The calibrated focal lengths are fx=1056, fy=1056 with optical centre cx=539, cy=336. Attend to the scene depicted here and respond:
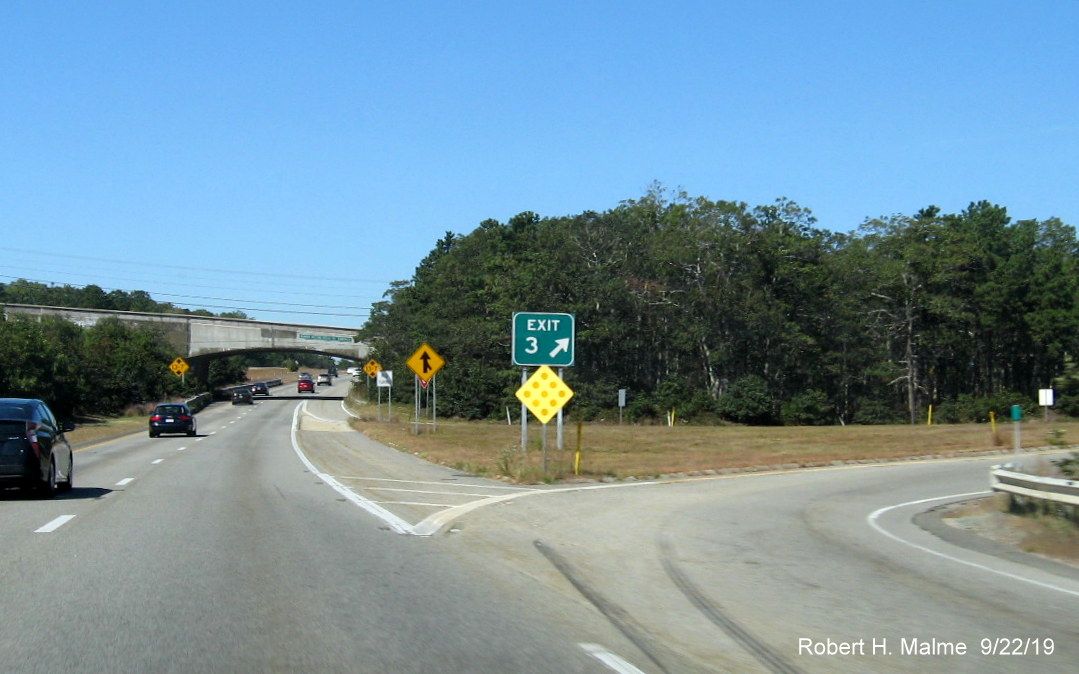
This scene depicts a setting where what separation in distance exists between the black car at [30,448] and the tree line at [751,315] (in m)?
49.5

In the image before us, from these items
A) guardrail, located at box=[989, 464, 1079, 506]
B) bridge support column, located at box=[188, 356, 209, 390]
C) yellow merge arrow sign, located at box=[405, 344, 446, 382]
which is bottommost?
guardrail, located at box=[989, 464, 1079, 506]

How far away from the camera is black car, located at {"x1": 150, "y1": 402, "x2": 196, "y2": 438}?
151ft

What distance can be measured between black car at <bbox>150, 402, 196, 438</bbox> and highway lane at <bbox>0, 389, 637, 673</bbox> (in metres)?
31.2

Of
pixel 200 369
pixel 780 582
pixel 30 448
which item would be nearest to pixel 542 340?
pixel 30 448

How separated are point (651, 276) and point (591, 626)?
64.5 meters

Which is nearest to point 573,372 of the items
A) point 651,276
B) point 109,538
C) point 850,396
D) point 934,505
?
point 651,276

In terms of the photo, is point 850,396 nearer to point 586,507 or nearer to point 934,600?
point 586,507

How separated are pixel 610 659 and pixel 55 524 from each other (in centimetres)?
953

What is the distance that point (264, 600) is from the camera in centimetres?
877

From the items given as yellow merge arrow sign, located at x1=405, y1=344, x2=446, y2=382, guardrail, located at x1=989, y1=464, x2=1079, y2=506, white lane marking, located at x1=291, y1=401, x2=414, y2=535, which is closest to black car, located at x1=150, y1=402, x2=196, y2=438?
yellow merge arrow sign, located at x1=405, y1=344, x2=446, y2=382

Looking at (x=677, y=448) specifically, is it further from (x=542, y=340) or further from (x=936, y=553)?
(x=936, y=553)

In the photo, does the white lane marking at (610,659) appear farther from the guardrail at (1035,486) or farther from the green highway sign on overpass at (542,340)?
the green highway sign on overpass at (542,340)

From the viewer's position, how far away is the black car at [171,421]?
46.0 meters

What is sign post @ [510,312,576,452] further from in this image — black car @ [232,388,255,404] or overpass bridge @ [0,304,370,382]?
overpass bridge @ [0,304,370,382]
